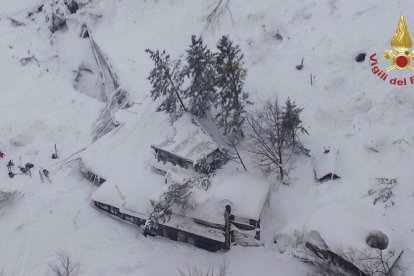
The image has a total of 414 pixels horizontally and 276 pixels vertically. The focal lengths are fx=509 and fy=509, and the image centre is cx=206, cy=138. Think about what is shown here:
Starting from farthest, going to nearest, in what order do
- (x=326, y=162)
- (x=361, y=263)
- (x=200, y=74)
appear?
(x=326, y=162)
(x=200, y=74)
(x=361, y=263)

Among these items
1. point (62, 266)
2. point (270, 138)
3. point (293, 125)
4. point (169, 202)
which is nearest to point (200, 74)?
point (270, 138)

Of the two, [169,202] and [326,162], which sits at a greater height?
[326,162]

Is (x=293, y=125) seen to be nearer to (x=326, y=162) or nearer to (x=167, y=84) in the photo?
(x=326, y=162)

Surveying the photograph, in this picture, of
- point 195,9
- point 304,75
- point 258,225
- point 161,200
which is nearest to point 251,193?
point 258,225

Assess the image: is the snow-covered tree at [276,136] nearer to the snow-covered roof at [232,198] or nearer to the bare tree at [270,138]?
the bare tree at [270,138]

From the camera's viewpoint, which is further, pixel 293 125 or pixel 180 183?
pixel 293 125

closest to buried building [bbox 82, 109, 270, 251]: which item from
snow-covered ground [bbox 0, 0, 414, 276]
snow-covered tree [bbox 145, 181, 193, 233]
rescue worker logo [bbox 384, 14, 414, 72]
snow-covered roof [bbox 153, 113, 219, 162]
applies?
snow-covered roof [bbox 153, 113, 219, 162]

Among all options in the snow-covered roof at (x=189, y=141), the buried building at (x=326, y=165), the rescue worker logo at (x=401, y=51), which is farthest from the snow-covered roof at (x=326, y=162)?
the rescue worker logo at (x=401, y=51)

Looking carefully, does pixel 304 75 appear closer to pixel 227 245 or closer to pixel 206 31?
pixel 206 31
